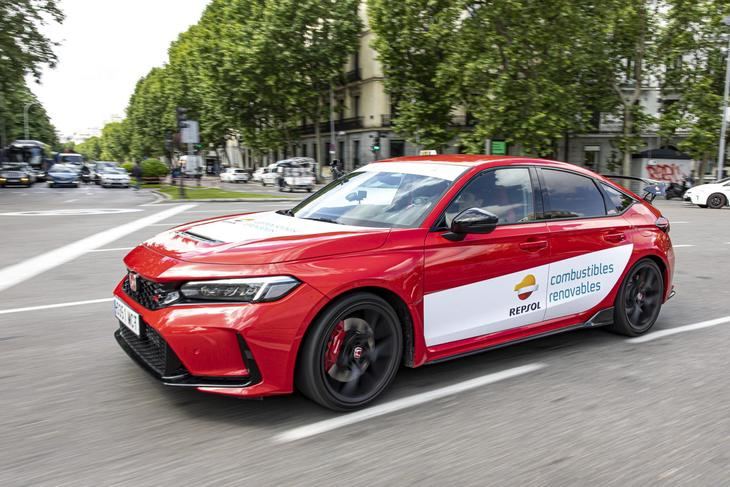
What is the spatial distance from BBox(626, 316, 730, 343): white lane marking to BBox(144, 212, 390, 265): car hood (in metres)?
2.84

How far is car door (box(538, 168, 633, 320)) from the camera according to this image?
467 centimetres

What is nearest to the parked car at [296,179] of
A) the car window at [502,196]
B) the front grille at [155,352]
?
the car window at [502,196]

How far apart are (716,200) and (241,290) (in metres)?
27.2

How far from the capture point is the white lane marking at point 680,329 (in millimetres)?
5367

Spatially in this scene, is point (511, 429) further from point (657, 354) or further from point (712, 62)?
point (712, 62)

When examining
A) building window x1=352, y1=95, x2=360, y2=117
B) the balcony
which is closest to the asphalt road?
the balcony

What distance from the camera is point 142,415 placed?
3.54m

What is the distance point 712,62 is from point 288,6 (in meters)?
27.6

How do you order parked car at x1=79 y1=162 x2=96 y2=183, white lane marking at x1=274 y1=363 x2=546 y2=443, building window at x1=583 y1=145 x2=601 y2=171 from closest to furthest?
white lane marking at x1=274 y1=363 x2=546 y2=443, building window at x1=583 y1=145 x2=601 y2=171, parked car at x1=79 y1=162 x2=96 y2=183

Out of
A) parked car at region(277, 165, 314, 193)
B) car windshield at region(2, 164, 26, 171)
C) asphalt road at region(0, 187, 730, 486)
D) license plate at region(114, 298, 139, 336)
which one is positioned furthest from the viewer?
car windshield at region(2, 164, 26, 171)

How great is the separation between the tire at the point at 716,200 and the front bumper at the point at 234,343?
88.0 feet

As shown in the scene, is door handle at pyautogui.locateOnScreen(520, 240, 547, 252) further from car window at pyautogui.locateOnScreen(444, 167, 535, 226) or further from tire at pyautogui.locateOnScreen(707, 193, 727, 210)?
tire at pyautogui.locateOnScreen(707, 193, 727, 210)

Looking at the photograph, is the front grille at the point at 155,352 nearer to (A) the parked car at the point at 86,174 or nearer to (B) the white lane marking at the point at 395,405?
(B) the white lane marking at the point at 395,405

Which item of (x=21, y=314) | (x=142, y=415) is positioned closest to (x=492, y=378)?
(x=142, y=415)
